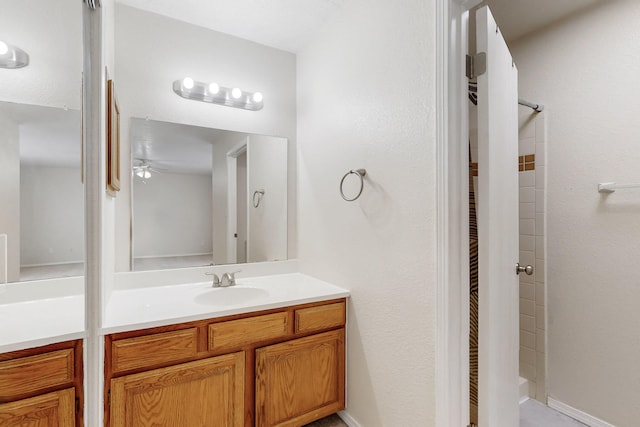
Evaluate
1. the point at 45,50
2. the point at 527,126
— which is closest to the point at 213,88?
the point at 45,50

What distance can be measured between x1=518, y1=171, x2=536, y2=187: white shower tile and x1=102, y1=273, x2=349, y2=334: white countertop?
1.46 metres

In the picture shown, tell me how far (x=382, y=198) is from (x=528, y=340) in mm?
1545

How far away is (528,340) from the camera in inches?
82.6

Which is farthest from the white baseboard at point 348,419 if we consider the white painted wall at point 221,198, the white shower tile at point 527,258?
the white shower tile at point 527,258

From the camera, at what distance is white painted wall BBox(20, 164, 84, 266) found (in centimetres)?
100

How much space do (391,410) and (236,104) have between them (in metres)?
2.04

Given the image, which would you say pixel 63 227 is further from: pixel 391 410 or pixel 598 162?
pixel 598 162

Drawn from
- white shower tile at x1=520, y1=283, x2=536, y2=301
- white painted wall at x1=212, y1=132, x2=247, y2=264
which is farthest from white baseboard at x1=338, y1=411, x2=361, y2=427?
white shower tile at x1=520, y1=283, x2=536, y2=301

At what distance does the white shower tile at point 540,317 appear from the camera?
6.66 ft

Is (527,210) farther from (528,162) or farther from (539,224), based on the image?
(528,162)

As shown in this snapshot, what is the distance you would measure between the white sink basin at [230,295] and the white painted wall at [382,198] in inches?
17.7

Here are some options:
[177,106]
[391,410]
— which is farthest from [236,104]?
[391,410]

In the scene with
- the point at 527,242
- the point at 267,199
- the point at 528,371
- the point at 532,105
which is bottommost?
the point at 528,371

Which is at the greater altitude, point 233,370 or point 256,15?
point 256,15
